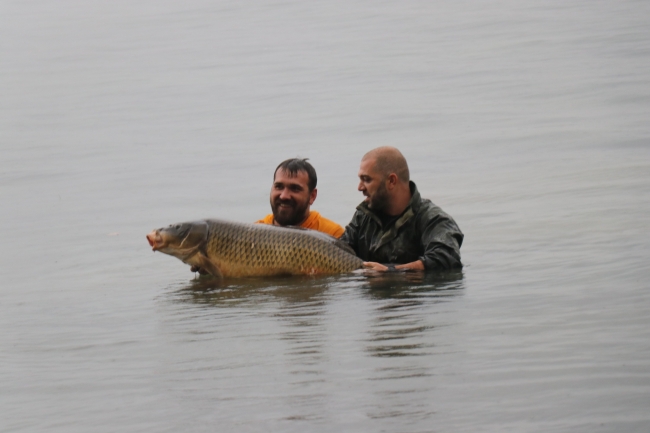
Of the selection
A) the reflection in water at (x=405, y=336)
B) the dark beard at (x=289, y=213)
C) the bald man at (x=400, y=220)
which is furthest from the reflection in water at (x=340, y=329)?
the dark beard at (x=289, y=213)

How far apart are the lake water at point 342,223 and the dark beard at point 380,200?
62cm

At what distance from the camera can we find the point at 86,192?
55.5 feet

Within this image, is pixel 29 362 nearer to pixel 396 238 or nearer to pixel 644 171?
pixel 396 238

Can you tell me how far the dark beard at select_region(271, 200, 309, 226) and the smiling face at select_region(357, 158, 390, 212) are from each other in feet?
2.68

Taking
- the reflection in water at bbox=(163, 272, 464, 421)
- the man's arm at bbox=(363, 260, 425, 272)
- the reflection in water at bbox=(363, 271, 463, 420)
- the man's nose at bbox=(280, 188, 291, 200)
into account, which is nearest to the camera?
the reflection in water at bbox=(363, 271, 463, 420)

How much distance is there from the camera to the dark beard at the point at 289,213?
394 inches

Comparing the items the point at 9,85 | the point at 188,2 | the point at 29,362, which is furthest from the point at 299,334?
→ the point at 188,2

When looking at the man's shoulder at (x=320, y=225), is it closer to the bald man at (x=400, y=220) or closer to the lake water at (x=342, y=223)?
the bald man at (x=400, y=220)

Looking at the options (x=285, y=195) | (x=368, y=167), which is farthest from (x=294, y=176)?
(x=368, y=167)

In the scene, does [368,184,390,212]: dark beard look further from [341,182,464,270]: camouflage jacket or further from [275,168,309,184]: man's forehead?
[275,168,309,184]: man's forehead

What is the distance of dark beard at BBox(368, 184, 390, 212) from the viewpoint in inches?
368

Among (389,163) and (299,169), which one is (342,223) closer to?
(299,169)

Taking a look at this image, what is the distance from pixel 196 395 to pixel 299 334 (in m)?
1.40

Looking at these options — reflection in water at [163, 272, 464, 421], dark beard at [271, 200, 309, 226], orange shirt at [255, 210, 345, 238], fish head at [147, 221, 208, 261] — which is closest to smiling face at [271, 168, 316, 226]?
dark beard at [271, 200, 309, 226]
